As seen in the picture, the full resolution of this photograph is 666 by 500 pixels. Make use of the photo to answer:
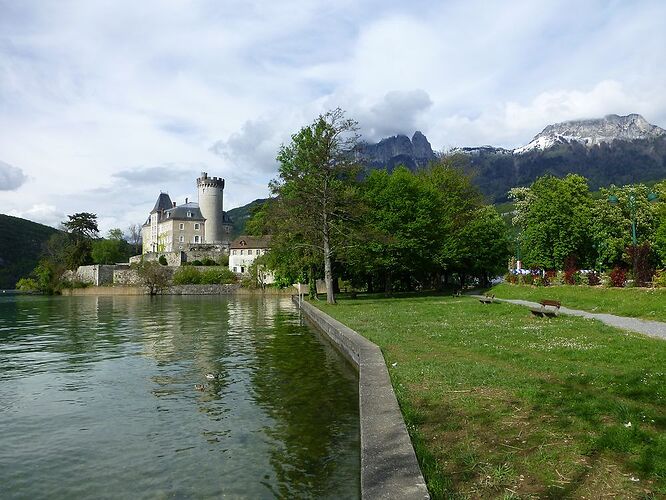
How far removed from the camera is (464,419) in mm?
7992

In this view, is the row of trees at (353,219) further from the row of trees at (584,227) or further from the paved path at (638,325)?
the paved path at (638,325)

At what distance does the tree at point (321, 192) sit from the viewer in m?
40.0

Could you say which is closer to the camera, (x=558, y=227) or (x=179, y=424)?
(x=179, y=424)

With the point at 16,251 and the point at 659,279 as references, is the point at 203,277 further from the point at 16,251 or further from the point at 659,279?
the point at 16,251

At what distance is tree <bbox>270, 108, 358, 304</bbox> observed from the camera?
40031mm

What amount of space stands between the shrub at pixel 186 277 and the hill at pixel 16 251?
8237 cm

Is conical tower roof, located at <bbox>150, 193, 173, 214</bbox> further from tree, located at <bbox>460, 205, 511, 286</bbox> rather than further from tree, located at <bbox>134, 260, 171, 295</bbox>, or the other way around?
tree, located at <bbox>460, 205, 511, 286</bbox>

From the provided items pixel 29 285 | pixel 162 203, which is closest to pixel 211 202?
pixel 162 203

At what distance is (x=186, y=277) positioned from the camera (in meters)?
109

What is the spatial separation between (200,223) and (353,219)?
98671 mm

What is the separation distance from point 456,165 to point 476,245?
15.9m

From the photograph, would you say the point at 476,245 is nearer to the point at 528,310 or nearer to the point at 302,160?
the point at 302,160

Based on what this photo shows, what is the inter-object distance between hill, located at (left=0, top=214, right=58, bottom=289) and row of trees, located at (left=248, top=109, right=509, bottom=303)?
148489 mm

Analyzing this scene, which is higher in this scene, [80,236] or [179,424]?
[80,236]
